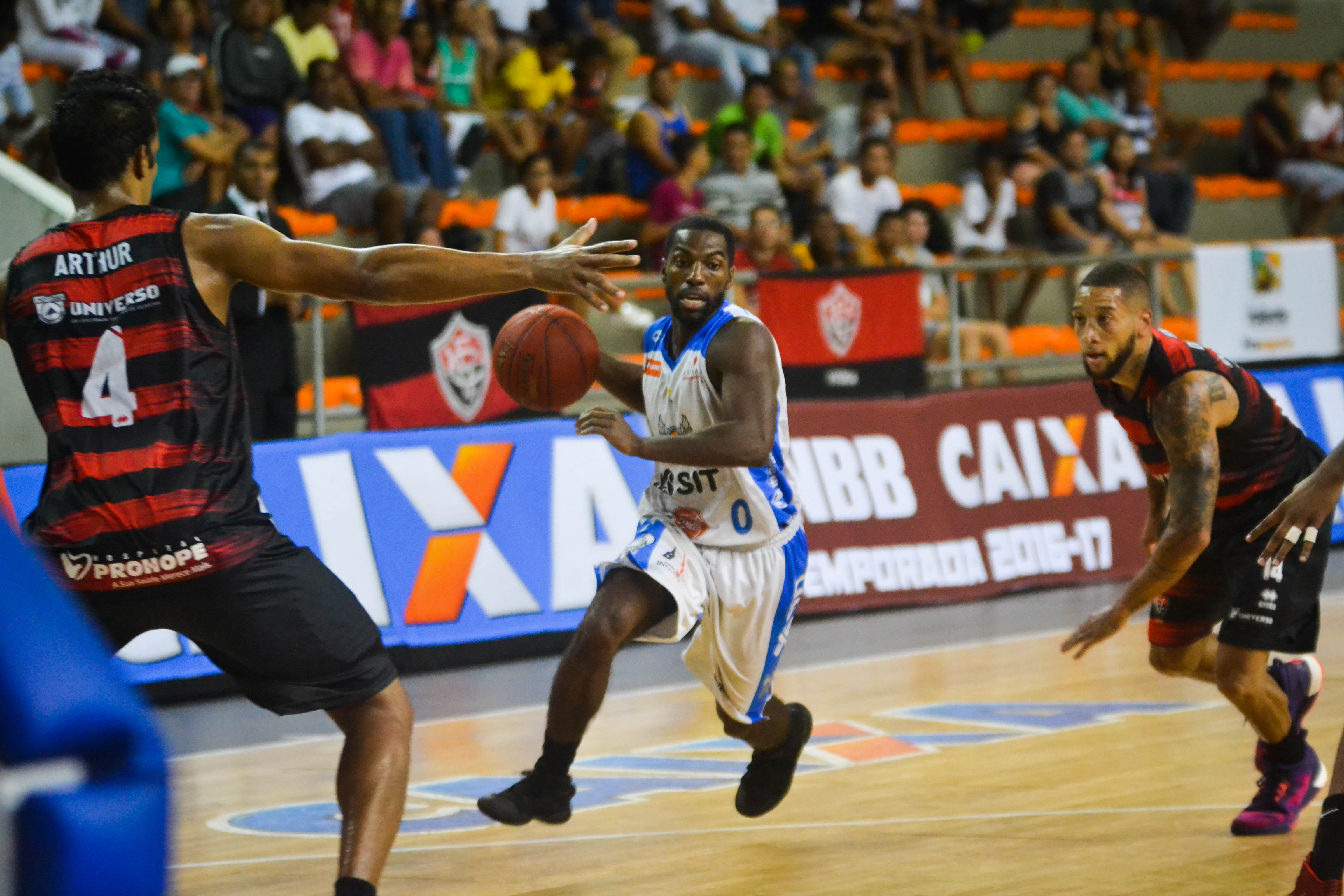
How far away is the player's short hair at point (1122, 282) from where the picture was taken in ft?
16.6

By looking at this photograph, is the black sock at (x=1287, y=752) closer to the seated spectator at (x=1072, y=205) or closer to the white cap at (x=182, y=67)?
the white cap at (x=182, y=67)

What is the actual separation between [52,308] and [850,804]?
323 centimetres

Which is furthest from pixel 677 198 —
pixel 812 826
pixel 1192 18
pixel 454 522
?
pixel 1192 18

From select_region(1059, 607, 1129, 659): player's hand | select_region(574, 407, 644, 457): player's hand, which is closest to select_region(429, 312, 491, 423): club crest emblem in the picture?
select_region(574, 407, 644, 457): player's hand

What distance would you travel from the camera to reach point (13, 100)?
10.6 meters

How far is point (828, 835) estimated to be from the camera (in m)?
5.37

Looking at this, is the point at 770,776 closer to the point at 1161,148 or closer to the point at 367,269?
the point at 367,269

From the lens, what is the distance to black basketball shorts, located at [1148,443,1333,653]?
5164mm

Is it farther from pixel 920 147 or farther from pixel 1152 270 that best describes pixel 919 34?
pixel 1152 270

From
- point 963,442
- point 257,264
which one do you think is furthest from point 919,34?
point 257,264

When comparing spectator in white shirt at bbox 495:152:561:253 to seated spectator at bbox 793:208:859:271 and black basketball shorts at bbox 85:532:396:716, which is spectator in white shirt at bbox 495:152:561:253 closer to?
seated spectator at bbox 793:208:859:271

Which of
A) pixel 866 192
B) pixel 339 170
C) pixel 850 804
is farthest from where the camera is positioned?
pixel 866 192

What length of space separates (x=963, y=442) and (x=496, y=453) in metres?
3.21

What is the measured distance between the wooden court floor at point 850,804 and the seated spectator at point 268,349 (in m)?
2.12
